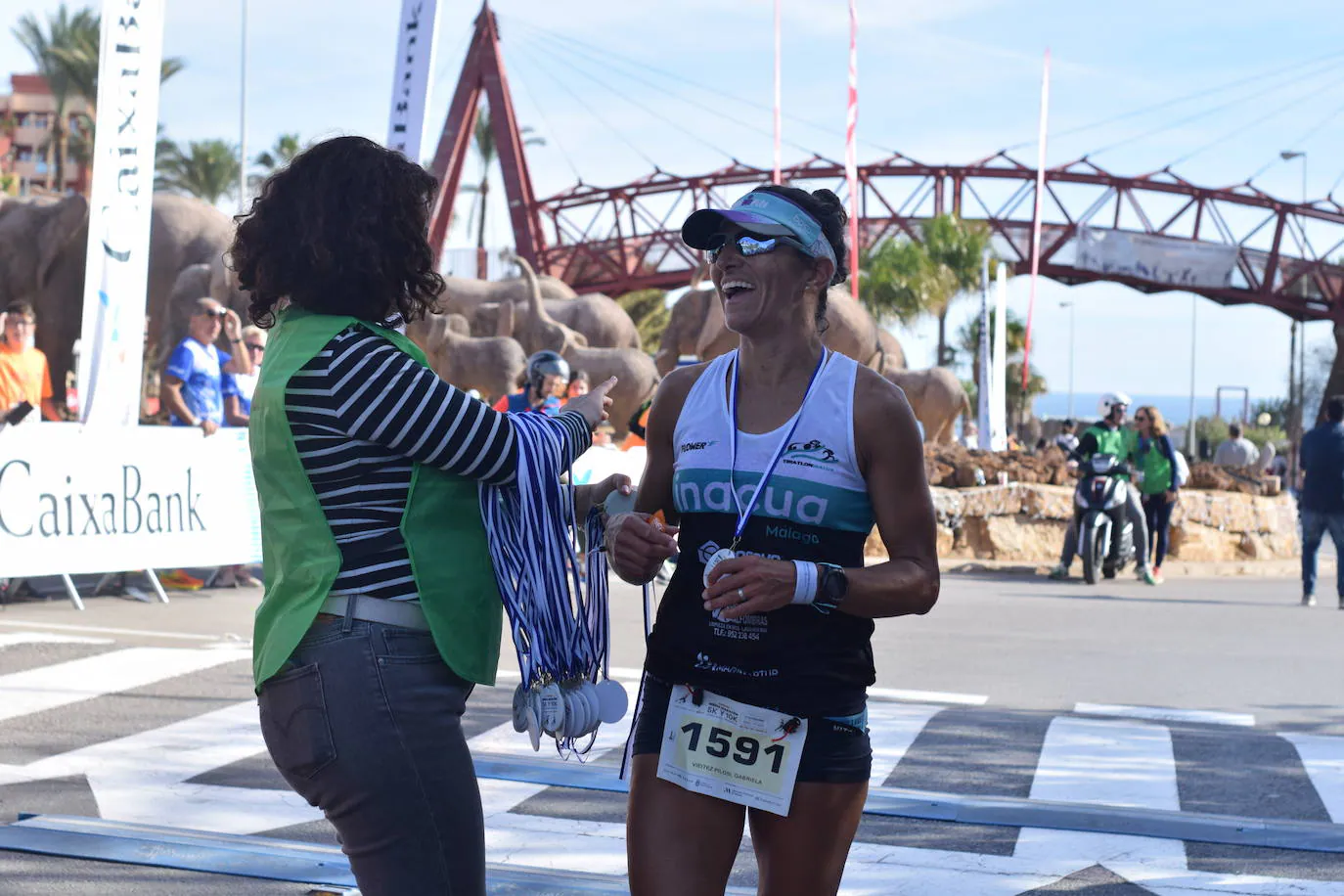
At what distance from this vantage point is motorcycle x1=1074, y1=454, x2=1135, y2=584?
621 inches

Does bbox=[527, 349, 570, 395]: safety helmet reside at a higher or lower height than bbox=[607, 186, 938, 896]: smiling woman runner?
higher

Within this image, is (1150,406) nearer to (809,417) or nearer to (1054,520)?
(1054,520)

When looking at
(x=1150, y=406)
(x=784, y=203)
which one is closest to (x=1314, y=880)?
(x=784, y=203)

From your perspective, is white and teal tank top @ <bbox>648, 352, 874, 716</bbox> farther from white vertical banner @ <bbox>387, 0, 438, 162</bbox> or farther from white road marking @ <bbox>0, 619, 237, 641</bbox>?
white vertical banner @ <bbox>387, 0, 438, 162</bbox>

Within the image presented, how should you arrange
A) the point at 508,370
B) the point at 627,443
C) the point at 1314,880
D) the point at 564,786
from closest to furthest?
the point at 1314,880, the point at 564,786, the point at 627,443, the point at 508,370

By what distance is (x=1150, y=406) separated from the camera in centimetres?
1628

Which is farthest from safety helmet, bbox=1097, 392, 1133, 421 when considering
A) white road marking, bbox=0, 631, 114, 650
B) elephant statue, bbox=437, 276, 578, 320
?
elephant statue, bbox=437, 276, 578, 320

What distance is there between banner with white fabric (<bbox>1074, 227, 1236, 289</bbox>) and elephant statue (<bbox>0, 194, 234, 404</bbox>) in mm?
43315

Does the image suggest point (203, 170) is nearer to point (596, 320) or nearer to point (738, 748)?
point (596, 320)

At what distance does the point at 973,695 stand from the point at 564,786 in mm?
3330

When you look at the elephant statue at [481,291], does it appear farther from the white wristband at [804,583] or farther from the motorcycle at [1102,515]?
the white wristband at [804,583]

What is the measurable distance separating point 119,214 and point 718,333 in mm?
26854

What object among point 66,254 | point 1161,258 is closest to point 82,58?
point 66,254

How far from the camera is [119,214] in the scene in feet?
36.7
